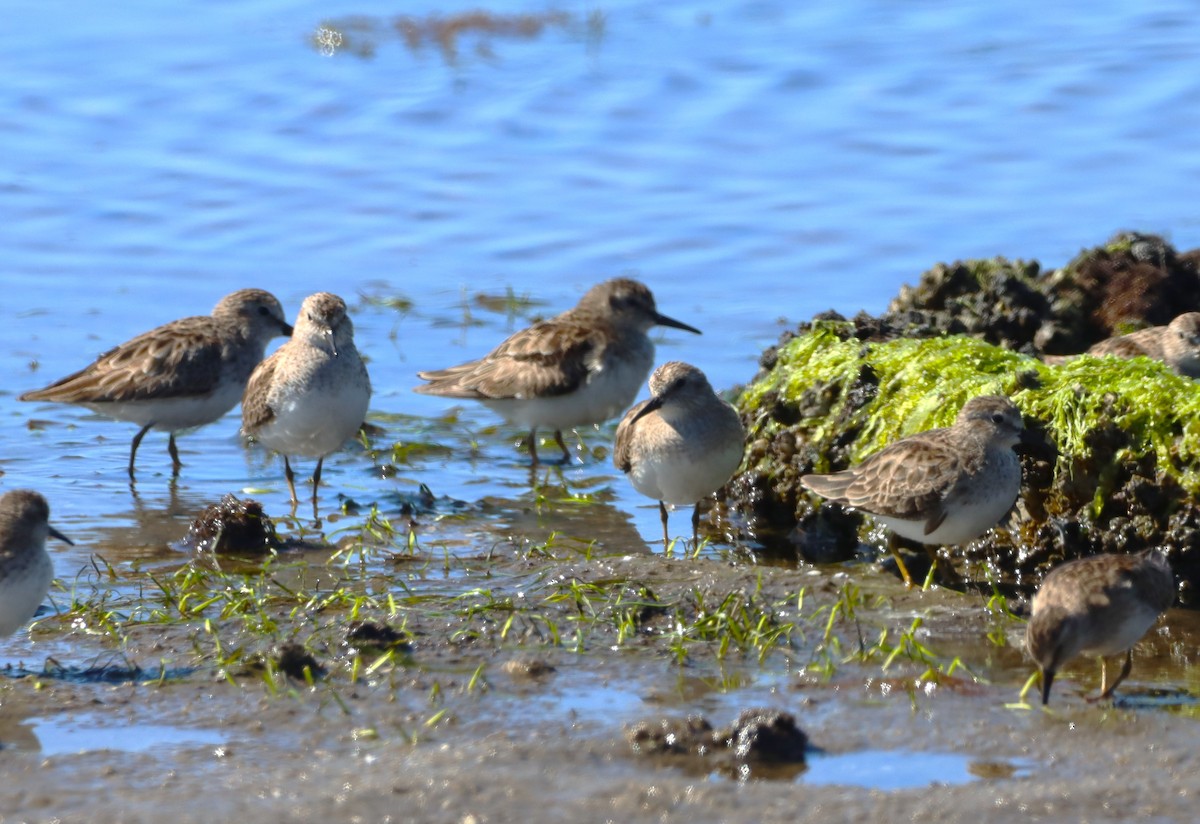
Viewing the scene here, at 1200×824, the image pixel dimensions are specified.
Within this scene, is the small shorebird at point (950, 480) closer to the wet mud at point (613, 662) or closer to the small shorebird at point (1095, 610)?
the wet mud at point (613, 662)

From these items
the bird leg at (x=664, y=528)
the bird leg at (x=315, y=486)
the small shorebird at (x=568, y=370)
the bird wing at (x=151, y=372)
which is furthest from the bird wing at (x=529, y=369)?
the bird leg at (x=664, y=528)

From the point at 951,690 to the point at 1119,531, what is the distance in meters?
2.00

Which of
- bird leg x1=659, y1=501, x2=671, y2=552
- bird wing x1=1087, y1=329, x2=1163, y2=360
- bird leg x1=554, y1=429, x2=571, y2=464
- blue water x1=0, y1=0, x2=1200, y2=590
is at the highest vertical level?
blue water x1=0, y1=0, x2=1200, y2=590

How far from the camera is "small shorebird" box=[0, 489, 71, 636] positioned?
717 centimetres

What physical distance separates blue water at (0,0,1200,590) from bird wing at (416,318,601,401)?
0.40 metres

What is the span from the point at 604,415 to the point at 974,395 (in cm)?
331

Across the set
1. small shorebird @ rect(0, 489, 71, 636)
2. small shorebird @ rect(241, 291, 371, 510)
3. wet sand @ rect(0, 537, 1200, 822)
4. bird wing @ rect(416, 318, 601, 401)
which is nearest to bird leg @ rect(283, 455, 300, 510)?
small shorebird @ rect(241, 291, 371, 510)

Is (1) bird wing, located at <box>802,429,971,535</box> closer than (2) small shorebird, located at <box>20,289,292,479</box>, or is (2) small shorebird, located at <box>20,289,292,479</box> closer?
(1) bird wing, located at <box>802,429,971,535</box>

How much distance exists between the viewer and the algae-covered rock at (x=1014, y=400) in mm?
8578

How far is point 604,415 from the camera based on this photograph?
39.3 ft

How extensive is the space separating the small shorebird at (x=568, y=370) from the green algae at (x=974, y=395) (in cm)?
133

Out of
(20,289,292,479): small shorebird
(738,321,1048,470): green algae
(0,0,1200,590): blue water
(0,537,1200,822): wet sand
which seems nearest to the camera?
(0,537,1200,822): wet sand

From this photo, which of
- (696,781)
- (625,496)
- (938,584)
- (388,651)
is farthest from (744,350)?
(696,781)

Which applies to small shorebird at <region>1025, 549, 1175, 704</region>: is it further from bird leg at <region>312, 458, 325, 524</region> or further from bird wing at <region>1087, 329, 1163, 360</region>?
bird leg at <region>312, 458, 325, 524</region>
